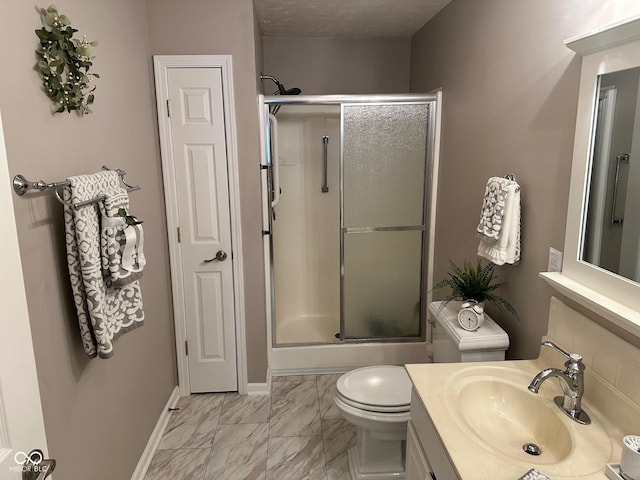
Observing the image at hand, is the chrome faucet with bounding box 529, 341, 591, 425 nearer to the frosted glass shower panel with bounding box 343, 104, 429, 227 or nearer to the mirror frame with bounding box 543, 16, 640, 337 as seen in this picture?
the mirror frame with bounding box 543, 16, 640, 337

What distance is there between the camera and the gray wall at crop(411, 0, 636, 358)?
160 centimetres

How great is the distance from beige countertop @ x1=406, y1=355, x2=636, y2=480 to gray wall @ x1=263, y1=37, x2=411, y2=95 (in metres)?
2.61

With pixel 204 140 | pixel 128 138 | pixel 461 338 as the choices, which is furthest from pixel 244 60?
pixel 461 338

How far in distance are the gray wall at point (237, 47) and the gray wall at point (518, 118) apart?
1187 mm

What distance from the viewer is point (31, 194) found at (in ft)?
4.37

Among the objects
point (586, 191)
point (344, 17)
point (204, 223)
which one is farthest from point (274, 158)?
point (586, 191)

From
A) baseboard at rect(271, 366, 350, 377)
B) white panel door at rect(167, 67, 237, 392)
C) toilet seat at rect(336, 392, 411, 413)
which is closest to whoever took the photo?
toilet seat at rect(336, 392, 411, 413)

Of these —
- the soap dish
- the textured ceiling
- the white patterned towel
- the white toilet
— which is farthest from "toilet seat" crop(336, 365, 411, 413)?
the textured ceiling

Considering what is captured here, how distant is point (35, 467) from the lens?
0.95 metres

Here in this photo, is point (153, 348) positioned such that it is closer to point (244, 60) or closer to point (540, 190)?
point (244, 60)

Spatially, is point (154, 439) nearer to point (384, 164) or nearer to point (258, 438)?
point (258, 438)

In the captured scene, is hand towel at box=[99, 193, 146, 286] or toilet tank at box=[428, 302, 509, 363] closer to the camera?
hand towel at box=[99, 193, 146, 286]

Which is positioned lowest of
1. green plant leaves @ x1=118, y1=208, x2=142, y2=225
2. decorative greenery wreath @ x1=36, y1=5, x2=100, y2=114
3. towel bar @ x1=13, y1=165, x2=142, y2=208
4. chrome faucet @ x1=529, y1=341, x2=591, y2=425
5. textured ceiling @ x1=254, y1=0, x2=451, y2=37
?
chrome faucet @ x1=529, y1=341, x2=591, y2=425

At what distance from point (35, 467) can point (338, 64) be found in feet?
10.9
